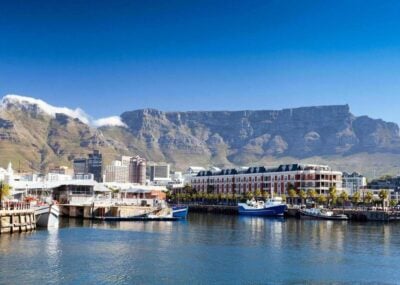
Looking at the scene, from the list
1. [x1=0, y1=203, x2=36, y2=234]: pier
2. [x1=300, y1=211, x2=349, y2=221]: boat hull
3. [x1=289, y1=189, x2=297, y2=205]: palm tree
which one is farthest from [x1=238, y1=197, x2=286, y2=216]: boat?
[x1=0, y1=203, x2=36, y2=234]: pier

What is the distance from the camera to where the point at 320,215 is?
149750 millimetres

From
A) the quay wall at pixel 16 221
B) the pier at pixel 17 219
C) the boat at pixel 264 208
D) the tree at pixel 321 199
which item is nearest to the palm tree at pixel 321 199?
the tree at pixel 321 199

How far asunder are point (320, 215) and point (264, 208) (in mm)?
18130

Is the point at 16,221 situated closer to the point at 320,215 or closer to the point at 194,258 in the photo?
the point at 194,258

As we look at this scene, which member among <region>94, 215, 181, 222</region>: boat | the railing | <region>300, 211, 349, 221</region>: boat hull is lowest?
<region>300, 211, 349, 221</region>: boat hull

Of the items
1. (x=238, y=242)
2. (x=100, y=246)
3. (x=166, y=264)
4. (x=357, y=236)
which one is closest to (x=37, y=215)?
(x=100, y=246)

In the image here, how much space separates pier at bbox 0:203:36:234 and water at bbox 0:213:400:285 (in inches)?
129

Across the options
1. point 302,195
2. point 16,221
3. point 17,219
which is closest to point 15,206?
point 17,219

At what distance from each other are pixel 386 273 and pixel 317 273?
7383 mm

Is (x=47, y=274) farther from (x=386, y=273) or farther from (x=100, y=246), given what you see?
(x=386, y=273)

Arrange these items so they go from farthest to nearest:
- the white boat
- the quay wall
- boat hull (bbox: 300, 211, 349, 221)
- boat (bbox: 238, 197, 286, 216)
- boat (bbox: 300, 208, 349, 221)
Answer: boat (bbox: 238, 197, 286, 216) < boat (bbox: 300, 208, 349, 221) < boat hull (bbox: 300, 211, 349, 221) < the white boat < the quay wall

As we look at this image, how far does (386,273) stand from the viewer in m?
58.6

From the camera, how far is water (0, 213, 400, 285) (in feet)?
177

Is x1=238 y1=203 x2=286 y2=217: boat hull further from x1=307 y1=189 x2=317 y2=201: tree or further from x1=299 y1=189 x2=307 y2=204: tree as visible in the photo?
x1=307 y1=189 x2=317 y2=201: tree
